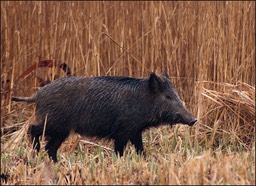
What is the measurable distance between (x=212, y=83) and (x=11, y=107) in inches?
101

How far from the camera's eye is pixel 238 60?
308 inches

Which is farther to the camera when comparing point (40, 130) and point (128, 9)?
point (128, 9)

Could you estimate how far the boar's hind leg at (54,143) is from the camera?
6.55 m

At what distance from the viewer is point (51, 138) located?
6613mm

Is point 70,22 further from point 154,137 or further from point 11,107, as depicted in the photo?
point 154,137

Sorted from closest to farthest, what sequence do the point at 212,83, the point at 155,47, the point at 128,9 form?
the point at 212,83
the point at 155,47
the point at 128,9

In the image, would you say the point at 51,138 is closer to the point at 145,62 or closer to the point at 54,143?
the point at 54,143

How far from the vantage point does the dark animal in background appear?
639cm

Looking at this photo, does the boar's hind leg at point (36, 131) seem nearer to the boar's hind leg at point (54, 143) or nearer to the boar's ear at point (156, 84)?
the boar's hind leg at point (54, 143)

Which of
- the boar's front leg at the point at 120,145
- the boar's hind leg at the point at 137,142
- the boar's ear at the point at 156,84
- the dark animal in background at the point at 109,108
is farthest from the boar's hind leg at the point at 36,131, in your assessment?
the boar's ear at the point at 156,84

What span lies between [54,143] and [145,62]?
84.7 inches

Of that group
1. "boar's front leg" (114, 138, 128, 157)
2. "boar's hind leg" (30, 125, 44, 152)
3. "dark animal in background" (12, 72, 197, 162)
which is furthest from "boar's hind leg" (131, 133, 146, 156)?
"boar's hind leg" (30, 125, 44, 152)

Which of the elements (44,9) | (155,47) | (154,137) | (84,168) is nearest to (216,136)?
(154,137)

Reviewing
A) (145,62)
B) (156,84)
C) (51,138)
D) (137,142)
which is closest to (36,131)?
(51,138)
